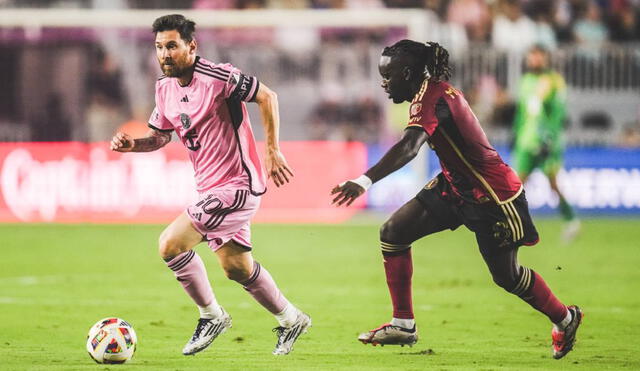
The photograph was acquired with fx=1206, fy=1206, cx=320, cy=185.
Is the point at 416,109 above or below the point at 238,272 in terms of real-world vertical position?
above

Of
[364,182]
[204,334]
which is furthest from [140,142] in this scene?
[364,182]

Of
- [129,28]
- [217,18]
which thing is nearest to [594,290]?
[217,18]

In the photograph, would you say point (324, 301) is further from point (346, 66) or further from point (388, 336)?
point (346, 66)

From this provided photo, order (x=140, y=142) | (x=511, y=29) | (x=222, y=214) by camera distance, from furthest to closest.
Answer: (x=511, y=29), (x=140, y=142), (x=222, y=214)

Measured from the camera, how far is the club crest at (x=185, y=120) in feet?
26.1

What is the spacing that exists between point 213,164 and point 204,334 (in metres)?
1.14

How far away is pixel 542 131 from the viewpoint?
16.9 metres

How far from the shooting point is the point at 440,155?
780 cm

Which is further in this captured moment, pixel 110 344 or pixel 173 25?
pixel 173 25

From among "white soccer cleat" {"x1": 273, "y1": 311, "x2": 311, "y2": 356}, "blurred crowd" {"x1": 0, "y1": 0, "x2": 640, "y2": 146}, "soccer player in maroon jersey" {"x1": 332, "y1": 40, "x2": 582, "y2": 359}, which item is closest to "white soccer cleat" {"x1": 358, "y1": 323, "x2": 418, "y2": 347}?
"soccer player in maroon jersey" {"x1": 332, "y1": 40, "x2": 582, "y2": 359}

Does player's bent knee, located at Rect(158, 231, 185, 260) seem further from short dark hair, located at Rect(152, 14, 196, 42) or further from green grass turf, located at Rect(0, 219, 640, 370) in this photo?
short dark hair, located at Rect(152, 14, 196, 42)

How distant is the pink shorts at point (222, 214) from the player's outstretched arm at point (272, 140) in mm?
347

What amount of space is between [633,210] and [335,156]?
5.10 m

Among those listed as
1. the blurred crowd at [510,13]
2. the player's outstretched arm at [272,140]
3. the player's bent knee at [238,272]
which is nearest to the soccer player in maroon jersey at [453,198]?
the player's outstretched arm at [272,140]
